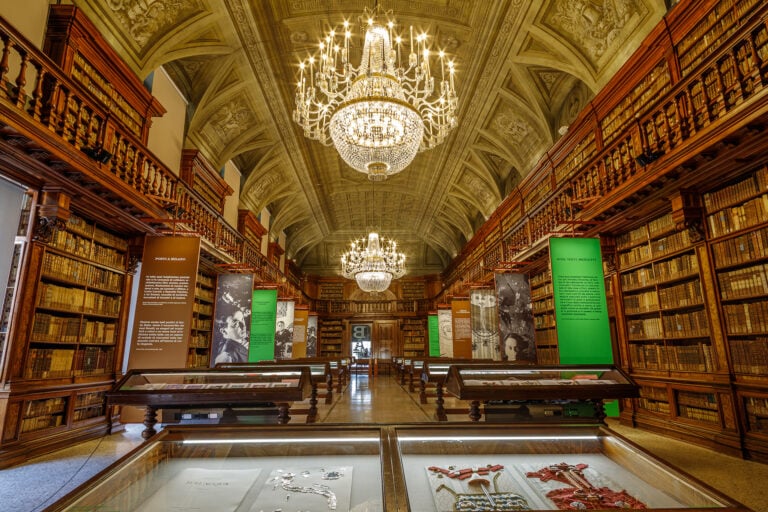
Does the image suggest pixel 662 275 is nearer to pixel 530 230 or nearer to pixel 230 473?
pixel 530 230

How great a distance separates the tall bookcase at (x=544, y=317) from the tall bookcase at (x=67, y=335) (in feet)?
26.9

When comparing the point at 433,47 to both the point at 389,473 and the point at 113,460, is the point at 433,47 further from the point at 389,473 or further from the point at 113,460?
the point at 389,473

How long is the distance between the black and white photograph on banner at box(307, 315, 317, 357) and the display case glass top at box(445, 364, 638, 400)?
16.8 m

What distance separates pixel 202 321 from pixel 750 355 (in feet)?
32.2

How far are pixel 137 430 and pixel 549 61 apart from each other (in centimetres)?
964

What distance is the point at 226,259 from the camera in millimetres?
8836

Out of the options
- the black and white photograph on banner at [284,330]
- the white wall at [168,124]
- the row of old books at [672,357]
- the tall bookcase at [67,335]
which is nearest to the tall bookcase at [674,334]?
the row of old books at [672,357]

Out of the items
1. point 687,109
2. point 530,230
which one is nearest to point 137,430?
point 530,230

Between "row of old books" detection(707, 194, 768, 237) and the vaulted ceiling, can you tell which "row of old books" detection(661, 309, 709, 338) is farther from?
the vaulted ceiling

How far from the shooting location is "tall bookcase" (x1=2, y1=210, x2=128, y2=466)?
15.5 ft

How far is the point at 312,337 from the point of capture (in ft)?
65.9

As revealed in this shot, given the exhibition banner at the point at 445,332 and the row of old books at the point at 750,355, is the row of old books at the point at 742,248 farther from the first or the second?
the exhibition banner at the point at 445,332

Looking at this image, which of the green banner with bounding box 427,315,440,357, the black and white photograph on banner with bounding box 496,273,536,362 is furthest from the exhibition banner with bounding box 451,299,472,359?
the green banner with bounding box 427,315,440,357

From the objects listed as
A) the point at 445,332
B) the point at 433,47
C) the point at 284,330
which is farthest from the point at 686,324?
the point at 284,330
